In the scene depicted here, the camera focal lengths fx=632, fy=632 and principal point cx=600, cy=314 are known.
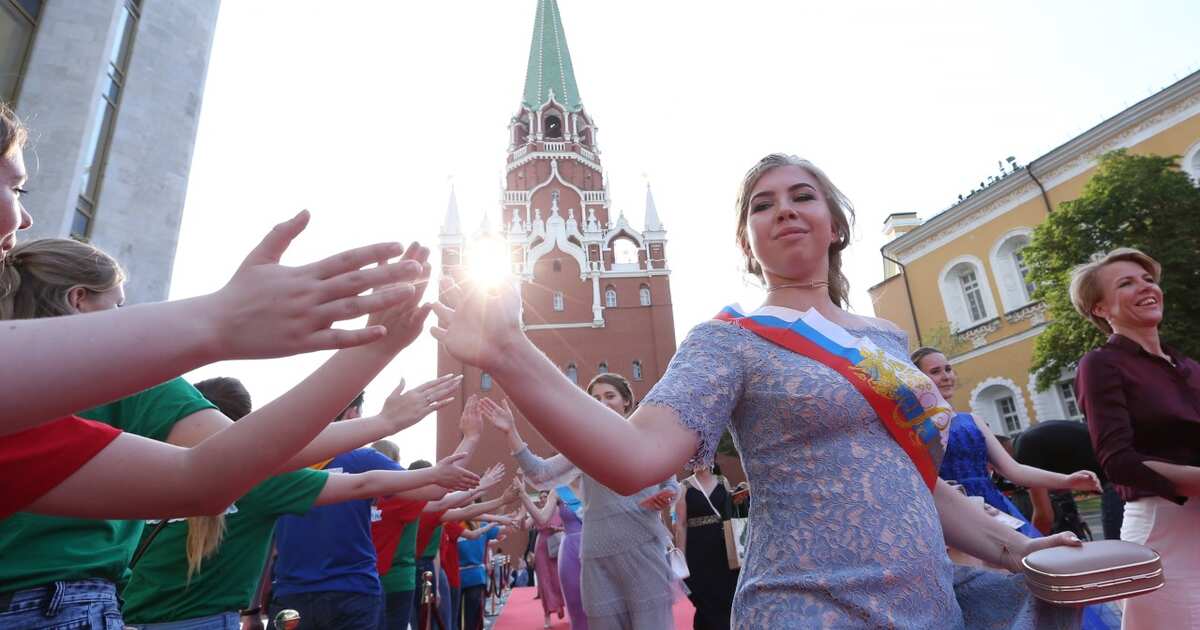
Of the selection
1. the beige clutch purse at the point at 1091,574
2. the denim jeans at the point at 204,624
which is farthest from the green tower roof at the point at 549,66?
the beige clutch purse at the point at 1091,574

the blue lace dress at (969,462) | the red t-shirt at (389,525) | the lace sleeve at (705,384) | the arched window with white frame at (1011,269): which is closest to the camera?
the lace sleeve at (705,384)

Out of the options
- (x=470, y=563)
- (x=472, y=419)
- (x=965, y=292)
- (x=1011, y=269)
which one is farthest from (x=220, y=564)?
(x=965, y=292)

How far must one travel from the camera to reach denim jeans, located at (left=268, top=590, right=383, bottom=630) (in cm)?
369

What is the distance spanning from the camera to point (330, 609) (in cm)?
371

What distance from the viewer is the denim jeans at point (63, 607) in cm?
159

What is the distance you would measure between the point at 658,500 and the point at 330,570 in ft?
6.73

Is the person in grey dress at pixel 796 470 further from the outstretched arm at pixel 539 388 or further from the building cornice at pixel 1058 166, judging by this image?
the building cornice at pixel 1058 166

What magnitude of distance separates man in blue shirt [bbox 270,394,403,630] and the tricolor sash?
284 cm

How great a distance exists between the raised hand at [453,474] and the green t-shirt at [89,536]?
158cm

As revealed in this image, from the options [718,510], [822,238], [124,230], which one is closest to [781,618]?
[822,238]

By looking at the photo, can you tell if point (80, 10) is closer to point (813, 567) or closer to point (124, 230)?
point (124, 230)

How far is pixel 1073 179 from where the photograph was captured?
20.6 m

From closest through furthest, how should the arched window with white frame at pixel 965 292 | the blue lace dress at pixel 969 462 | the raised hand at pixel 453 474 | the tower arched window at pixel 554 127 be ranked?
the raised hand at pixel 453 474, the blue lace dress at pixel 969 462, the arched window with white frame at pixel 965 292, the tower arched window at pixel 554 127

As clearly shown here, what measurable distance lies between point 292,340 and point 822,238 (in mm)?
1479
